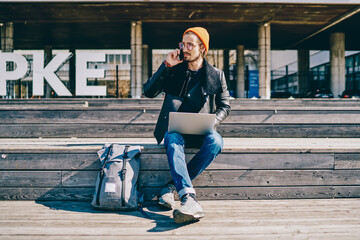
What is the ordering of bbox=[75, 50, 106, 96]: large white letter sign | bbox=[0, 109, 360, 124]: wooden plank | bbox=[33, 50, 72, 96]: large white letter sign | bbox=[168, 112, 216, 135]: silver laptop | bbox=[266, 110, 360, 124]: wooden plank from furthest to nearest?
bbox=[75, 50, 106, 96]: large white letter sign < bbox=[33, 50, 72, 96]: large white letter sign < bbox=[266, 110, 360, 124]: wooden plank < bbox=[0, 109, 360, 124]: wooden plank < bbox=[168, 112, 216, 135]: silver laptop

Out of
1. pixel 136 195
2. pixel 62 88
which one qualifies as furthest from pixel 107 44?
pixel 136 195

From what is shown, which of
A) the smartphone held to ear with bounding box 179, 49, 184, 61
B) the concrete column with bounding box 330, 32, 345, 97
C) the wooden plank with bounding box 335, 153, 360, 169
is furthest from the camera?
the concrete column with bounding box 330, 32, 345, 97

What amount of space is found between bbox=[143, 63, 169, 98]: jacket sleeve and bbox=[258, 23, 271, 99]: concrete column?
18.0 m

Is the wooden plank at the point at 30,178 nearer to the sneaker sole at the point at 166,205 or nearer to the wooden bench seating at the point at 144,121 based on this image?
the sneaker sole at the point at 166,205

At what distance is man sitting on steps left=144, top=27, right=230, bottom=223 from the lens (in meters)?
3.02

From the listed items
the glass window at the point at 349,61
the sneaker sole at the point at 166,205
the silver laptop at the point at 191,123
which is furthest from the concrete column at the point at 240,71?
the sneaker sole at the point at 166,205

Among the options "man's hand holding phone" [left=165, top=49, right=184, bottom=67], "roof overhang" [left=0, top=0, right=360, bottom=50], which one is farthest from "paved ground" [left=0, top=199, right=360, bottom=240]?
"roof overhang" [left=0, top=0, right=360, bottom=50]

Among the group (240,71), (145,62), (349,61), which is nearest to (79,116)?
(145,62)

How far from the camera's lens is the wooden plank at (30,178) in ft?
10.7

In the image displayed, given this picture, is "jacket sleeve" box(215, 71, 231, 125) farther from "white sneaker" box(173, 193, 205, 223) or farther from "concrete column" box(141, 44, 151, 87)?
"concrete column" box(141, 44, 151, 87)

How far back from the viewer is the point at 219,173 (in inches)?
131

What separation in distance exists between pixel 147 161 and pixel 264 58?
60.5 feet

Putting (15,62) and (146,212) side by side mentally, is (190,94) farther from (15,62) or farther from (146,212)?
(15,62)

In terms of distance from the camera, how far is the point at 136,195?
9.75 feet
